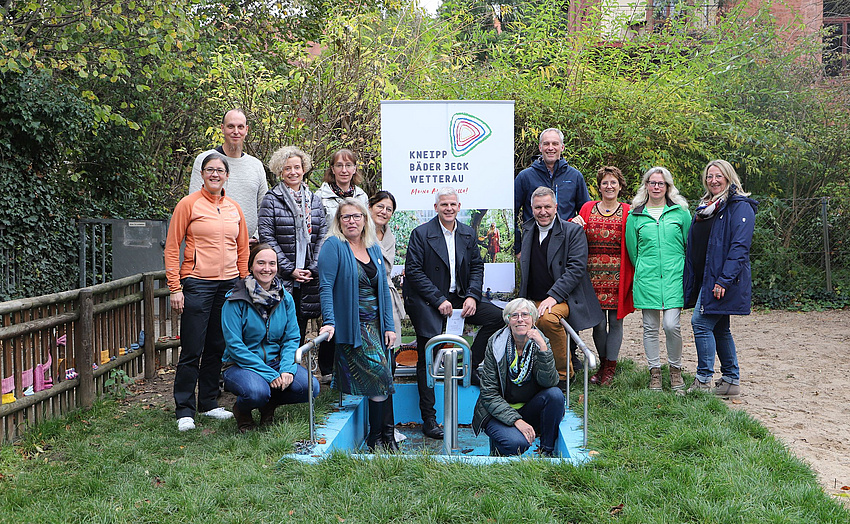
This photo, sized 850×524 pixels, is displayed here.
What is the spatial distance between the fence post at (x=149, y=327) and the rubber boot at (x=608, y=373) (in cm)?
424

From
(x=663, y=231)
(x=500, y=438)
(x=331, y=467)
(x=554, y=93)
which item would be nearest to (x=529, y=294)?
(x=663, y=231)

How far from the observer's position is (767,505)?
3584 mm

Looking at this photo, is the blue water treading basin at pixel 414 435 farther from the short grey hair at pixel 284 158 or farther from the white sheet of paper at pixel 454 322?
the short grey hair at pixel 284 158

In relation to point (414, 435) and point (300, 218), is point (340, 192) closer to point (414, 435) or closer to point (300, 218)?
point (300, 218)

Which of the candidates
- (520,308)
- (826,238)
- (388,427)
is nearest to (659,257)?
(520,308)

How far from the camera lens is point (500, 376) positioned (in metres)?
4.79

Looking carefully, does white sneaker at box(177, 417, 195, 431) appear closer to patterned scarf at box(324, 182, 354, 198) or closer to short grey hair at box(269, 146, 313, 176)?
short grey hair at box(269, 146, 313, 176)

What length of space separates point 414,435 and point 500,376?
176 cm

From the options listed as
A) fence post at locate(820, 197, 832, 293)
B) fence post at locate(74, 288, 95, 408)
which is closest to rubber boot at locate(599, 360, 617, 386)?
fence post at locate(74, 288, 95, 408)

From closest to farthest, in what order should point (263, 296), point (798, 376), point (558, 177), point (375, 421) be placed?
point (263, 296), point (375, 421), point (558, 177), point (798, 376)

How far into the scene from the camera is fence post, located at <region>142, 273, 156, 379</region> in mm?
6852

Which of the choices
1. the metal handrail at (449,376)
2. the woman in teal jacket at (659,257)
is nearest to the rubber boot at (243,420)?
the metal handrail at (449,376)

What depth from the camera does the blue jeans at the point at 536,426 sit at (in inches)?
184

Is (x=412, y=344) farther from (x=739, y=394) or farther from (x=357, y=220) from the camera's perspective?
(x=739, y=394)
